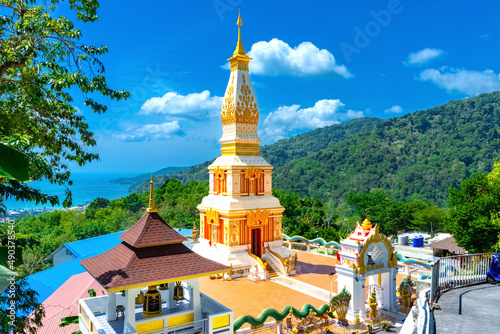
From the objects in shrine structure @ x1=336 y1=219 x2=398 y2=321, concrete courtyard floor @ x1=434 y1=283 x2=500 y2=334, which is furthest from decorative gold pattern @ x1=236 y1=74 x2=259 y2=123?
concrete courtyard floor @ x1=434 y1=283 x2=500 y2=334

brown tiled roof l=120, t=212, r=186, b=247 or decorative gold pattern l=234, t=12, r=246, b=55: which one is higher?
decorative gold pattern l=234, t=12, r=246, b=55

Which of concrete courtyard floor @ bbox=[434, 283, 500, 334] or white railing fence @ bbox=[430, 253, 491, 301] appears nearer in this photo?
concrete courtyard floor @ bbox=[434, 283, 500, 334]

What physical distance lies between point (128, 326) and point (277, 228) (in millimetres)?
14649

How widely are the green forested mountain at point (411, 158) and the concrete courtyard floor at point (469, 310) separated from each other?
71657mm

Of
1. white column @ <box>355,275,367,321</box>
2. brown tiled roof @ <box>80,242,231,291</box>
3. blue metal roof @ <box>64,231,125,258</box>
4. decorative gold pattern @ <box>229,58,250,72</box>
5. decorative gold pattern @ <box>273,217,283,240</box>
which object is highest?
decorative gold pattern @ <box>229,58,250,72</box>

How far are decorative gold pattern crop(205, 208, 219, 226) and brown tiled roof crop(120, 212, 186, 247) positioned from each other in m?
11.2

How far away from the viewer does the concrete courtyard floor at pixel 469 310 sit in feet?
27.2

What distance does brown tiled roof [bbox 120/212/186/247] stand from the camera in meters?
9.62

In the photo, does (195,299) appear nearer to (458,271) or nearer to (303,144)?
(458,271)

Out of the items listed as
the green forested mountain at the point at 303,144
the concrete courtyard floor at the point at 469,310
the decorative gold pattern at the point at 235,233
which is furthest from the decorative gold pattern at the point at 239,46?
the green forested mountain at the point at 303,144

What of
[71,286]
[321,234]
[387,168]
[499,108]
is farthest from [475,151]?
[71,286]

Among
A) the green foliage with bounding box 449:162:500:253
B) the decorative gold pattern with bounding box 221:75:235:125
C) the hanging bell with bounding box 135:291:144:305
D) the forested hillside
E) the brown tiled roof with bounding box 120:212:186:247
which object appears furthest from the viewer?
the forested hillside

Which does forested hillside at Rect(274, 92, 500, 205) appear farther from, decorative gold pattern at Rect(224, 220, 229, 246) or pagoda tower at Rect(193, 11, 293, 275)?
decorative gold pattern at Rect(224, 220, 229, 246)

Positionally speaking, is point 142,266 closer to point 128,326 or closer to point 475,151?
point 128,326
